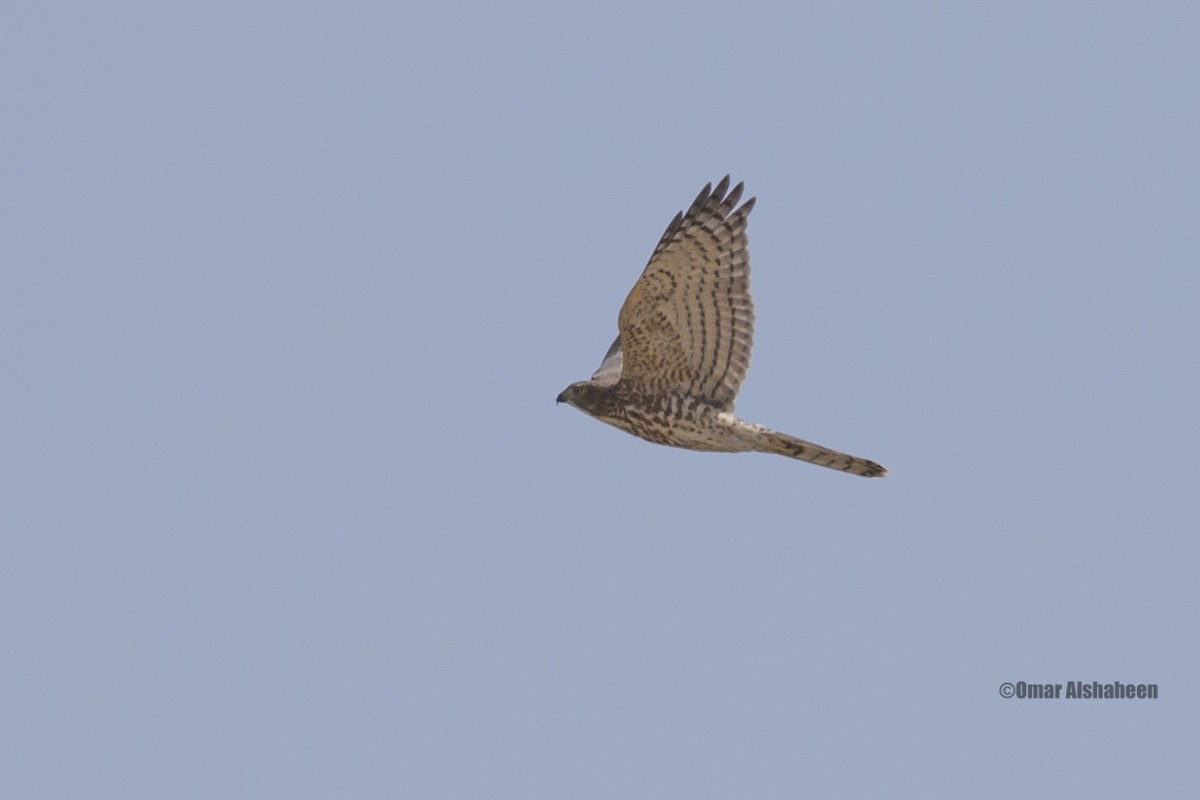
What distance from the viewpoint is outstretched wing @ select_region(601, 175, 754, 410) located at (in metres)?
21.5

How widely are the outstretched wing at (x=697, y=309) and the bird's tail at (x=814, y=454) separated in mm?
371

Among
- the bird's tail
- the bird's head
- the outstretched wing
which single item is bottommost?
the bird's tail

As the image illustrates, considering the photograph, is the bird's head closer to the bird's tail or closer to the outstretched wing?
the outstretched wing

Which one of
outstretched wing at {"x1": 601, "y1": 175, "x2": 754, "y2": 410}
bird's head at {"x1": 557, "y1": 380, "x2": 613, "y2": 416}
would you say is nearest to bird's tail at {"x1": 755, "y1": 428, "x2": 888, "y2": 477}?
outstretched wing at {"x1": 601, "y1": 175, "x2": 754, "y2": 410}

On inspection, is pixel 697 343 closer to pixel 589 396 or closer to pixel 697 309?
pixel 697 309

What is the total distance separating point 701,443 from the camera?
22031 millimetres

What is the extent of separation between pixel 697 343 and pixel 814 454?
1.01m

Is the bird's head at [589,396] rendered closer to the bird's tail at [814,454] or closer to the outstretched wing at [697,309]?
the outstretched wing at [697,309]

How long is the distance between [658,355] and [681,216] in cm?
96

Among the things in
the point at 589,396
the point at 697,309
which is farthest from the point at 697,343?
the point at 589,396

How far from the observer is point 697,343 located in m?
21.8

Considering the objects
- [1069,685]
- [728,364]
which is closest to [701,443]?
[728,364]

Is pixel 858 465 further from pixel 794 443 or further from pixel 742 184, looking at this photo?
pixel 742 184

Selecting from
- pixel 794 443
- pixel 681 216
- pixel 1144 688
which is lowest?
pixel 1144 688
